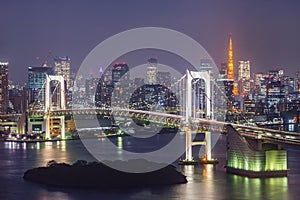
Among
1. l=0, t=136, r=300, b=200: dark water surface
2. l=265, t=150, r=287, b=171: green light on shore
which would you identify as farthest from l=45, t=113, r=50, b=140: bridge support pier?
l=265, t=150, r=287, b=171: green light on shore

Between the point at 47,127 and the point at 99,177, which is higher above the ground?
the point at 47,127

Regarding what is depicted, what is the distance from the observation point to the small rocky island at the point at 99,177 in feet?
41.5

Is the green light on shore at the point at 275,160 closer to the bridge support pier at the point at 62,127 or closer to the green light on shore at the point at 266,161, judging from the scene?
the green light on shore at the point at 266,161

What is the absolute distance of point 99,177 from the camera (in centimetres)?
1277

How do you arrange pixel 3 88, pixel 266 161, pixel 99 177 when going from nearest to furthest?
pixel 99 177 → pixel 266 161 → pixel 3 88

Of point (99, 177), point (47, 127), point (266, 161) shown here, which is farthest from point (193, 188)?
point (47, 127)

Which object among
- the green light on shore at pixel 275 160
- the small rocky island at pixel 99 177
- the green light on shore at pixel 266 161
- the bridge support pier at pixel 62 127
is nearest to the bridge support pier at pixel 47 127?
the bridge support pier at pixel 62 127

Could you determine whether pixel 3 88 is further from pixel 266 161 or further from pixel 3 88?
pixel 266 161

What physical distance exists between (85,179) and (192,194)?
2137 mm

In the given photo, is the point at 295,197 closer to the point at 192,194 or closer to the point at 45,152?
the point at 192,194

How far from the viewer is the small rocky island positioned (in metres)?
12.7

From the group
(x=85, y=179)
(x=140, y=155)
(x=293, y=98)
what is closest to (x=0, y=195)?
(x=85, y=179)

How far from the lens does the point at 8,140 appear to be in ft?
82.0

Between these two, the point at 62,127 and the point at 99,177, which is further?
the point at 62,127
